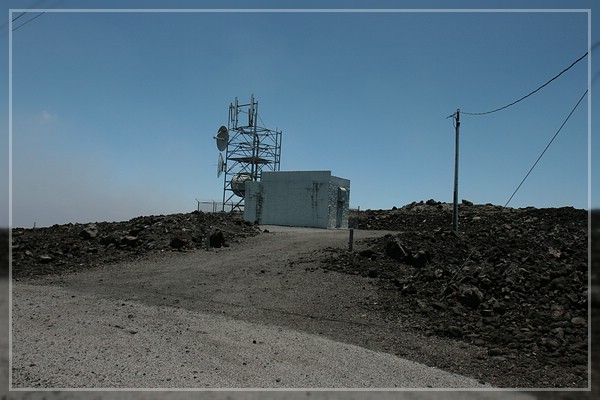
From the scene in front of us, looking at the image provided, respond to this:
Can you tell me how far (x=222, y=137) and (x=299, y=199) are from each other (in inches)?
504

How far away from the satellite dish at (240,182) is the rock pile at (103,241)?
61.4ft

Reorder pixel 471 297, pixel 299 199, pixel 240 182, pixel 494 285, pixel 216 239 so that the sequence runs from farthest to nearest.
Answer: pixel 240 182
pixel 299 199
pixel 216 239
pixel 494 285
pixel 471 297

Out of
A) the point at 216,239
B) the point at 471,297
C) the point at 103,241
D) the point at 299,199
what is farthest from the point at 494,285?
the point at 299,199

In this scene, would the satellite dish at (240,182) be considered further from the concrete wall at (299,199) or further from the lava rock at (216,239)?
the lava rock at (216,239)

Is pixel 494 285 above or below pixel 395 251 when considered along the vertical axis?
below

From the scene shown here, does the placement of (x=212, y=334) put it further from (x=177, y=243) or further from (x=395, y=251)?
(x=177, y=243)

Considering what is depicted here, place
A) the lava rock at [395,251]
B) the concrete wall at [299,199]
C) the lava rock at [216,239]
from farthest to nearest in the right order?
the concrete wall at [299,199] < the lava rock at [216,239] < the lava rock at [395,251]

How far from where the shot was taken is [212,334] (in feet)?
27.7

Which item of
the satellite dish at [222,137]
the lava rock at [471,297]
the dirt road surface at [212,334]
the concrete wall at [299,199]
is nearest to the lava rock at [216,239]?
the dirt road surface at [212,334]

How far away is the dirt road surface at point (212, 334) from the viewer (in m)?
6.04

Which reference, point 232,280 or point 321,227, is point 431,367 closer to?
point 232,280

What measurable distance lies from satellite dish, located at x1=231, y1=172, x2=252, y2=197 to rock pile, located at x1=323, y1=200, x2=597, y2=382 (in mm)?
26008

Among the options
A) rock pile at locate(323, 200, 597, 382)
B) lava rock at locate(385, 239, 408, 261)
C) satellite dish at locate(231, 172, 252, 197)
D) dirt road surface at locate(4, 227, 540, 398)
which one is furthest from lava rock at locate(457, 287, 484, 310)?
satellite dish at locate(231, 172, 252, 197)

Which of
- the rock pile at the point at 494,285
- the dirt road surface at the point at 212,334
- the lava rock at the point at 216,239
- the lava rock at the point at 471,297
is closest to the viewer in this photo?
the dirt road surface at the point at 212,334
